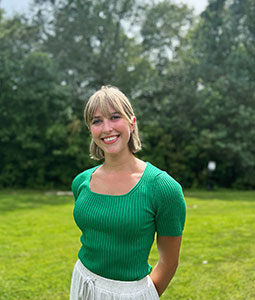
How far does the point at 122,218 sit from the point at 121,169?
0.82 feet

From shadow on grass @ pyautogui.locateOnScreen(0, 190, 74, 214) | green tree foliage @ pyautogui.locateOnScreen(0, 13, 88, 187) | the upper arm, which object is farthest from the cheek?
green tree foliage @ pyautogui.locateOnScreen(0, 13, 88, 187)

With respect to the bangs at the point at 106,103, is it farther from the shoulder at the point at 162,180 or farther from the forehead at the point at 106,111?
the shoulder at the point at 162,180

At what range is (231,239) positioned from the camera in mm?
5531

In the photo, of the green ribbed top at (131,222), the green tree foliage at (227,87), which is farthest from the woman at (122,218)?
the green tree foliage at (227,87)

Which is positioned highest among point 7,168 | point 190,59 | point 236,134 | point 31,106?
point 190,59

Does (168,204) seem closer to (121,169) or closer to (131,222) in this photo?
(131,222)

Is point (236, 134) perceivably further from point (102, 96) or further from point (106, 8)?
point (102, 96)

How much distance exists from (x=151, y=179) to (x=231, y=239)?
4.58 m

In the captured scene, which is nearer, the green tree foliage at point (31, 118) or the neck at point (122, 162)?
the neck at point (122, 162)

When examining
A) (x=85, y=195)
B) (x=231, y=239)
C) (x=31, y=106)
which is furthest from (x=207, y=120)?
(x=85, y=195)

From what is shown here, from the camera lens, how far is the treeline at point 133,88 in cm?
1437

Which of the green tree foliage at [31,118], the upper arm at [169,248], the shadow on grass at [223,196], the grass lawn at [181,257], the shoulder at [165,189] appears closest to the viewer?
the shoulder at [165,189]

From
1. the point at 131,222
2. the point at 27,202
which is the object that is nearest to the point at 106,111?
the point at 131,222

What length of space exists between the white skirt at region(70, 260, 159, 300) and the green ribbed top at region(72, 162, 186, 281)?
26 millimetres
